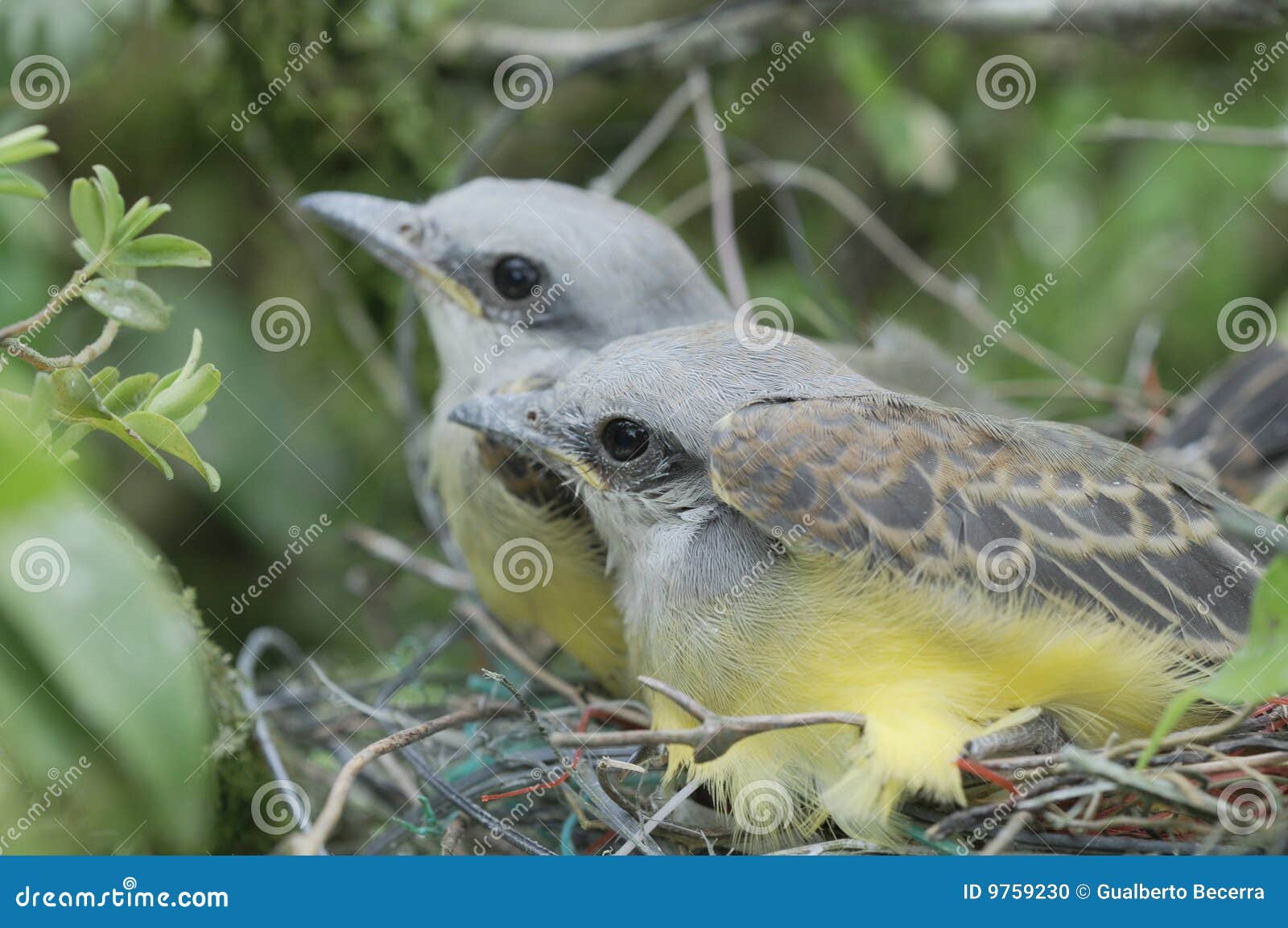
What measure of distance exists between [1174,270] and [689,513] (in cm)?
232

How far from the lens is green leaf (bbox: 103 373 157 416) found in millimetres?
1847

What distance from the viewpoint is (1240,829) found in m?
1.84

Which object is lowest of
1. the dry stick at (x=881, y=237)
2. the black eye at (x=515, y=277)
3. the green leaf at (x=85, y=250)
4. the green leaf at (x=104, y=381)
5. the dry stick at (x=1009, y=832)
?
the green leaf at (x=104, y=381)

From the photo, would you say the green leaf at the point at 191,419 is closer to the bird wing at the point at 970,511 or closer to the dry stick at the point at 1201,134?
the bird wing at the point at 970,511

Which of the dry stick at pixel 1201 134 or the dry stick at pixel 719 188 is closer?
the dry stick at pixel 1201 134

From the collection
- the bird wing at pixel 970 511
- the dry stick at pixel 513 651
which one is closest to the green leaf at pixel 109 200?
the bird wing at pixel 970 511

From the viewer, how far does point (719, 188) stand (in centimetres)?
370

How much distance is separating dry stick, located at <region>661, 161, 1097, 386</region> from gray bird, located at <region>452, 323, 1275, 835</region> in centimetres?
114

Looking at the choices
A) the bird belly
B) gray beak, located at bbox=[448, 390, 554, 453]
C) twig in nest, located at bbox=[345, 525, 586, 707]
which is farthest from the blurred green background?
the bird belly

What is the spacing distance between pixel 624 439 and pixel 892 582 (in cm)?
66

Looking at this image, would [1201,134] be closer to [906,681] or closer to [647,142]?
[647,142]

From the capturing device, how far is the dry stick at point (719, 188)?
11.9 ft

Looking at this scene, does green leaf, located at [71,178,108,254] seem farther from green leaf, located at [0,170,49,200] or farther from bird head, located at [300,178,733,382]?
bird head, located at [300,178,733,382]

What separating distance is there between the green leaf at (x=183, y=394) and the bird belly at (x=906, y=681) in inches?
42.5
